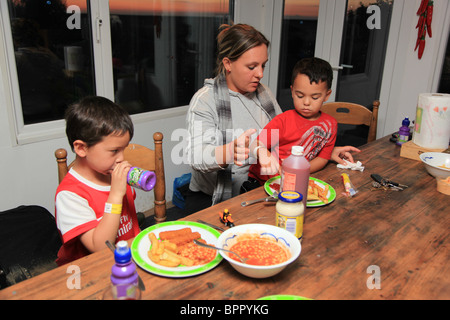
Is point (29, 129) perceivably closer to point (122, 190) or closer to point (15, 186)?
point (15, 186)

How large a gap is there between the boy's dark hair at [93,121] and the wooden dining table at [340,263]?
1.19 feet

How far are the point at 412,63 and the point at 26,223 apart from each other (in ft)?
8.96

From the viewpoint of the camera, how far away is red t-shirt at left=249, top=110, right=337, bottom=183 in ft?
5.39

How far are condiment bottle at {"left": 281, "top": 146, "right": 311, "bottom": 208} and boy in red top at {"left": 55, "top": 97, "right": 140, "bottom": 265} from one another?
0.47 m

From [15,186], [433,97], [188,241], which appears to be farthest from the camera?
[15,186]

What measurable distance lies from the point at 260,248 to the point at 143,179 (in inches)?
14.4

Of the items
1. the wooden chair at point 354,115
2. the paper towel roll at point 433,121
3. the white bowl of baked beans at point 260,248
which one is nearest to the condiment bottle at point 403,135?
the paper towel roll at point 433,121

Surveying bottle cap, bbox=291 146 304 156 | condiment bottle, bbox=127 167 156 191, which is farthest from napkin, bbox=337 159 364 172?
condiment bottle, bbox=127 167 156 191

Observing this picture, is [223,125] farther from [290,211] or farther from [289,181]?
[290,211]

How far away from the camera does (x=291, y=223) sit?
0.95m

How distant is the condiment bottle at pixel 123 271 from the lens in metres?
0.70

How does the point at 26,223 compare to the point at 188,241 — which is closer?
the point at 188,241

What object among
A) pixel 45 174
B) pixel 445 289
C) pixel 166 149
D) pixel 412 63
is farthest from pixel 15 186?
pixel 412 63
